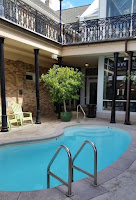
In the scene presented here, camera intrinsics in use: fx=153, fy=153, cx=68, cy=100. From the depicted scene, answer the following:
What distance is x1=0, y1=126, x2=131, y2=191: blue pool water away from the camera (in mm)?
3285

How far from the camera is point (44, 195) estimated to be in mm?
2236

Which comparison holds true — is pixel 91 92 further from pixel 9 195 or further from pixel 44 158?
pixel 9 195

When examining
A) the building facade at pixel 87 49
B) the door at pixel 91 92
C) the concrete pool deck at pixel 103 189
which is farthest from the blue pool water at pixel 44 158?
the door at pixel 91 92

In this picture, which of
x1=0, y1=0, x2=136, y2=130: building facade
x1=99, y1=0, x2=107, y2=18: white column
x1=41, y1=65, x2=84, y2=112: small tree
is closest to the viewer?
x1=0, y1=0, x2=136, y2=130: building facade

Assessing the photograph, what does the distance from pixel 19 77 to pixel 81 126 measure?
4632 millimetres

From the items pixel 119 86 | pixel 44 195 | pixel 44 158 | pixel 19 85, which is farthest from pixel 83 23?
pixel 44 195

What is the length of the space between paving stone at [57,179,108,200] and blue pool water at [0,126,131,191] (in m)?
0.82

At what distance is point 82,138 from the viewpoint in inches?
244

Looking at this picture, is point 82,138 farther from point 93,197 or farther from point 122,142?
point 93,197

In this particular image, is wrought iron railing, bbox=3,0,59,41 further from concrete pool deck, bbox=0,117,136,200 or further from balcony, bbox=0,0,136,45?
concrete pool deck, bbox=0,117,136,200

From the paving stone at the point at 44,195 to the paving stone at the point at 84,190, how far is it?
0.33ft

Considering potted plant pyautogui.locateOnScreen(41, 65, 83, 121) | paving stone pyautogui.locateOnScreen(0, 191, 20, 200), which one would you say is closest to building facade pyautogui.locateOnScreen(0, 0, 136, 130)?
potted plant pyautogui.locateOnScreen(41, 65, 83, 121)

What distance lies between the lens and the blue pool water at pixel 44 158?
3285 millimetres

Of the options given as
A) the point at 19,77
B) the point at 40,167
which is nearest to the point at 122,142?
the point at 40,167
